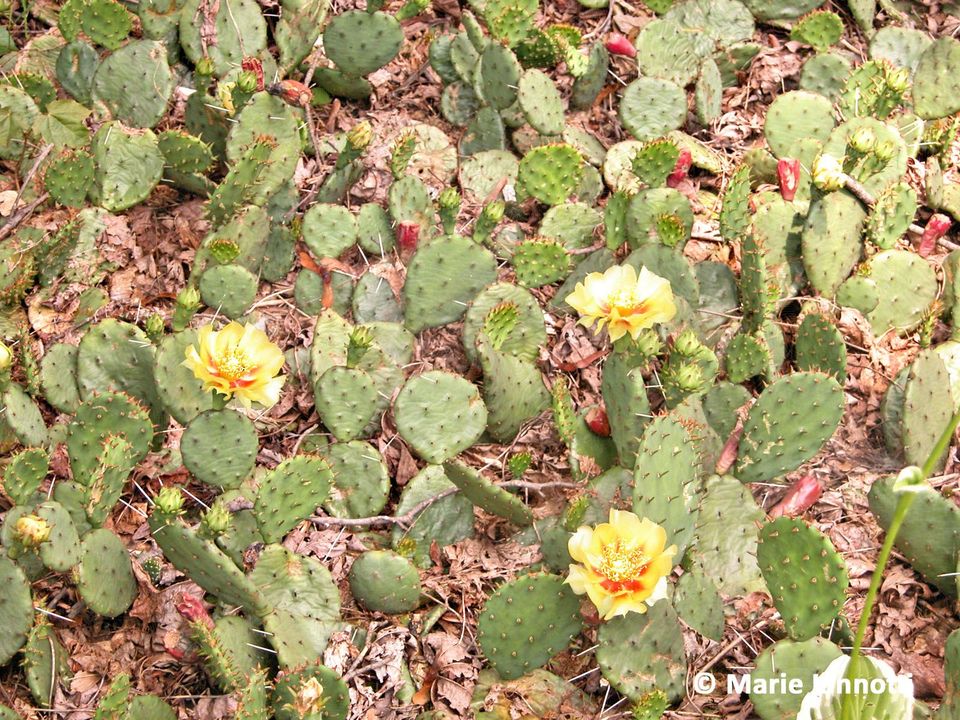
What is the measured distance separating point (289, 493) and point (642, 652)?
996mm

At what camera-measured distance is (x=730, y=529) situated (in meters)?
3.02

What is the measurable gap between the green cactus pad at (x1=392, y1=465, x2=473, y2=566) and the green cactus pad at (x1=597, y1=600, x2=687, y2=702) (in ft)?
1.99

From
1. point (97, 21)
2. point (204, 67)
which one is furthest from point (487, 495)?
point (97, 21)

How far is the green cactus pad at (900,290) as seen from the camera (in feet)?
12.0

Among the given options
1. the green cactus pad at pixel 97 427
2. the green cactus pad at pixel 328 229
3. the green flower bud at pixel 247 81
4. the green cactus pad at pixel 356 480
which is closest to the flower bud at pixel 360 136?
the green cactus pad at pixel 328 229

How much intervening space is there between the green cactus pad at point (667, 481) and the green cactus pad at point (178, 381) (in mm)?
1266

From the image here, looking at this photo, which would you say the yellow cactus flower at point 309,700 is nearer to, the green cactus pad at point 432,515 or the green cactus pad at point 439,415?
the green cactus pad at point 432,515

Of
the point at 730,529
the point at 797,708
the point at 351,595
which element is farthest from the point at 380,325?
the point at 797,708

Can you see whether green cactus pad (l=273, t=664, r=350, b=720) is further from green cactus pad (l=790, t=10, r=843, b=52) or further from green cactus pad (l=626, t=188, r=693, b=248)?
green cactus pad (l=790, t=10, r=843, b=52)

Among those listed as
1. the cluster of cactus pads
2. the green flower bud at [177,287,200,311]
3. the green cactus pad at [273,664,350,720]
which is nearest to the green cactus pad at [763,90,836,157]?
the cluster of cactus pads

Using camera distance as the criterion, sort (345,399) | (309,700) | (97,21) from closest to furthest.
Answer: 1. (309,700)
2. (345,399)
3. (97,21)

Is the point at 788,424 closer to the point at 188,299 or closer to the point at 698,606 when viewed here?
the point at 698,606

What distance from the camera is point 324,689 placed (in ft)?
8.70

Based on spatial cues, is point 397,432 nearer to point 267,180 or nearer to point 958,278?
point 267,180
